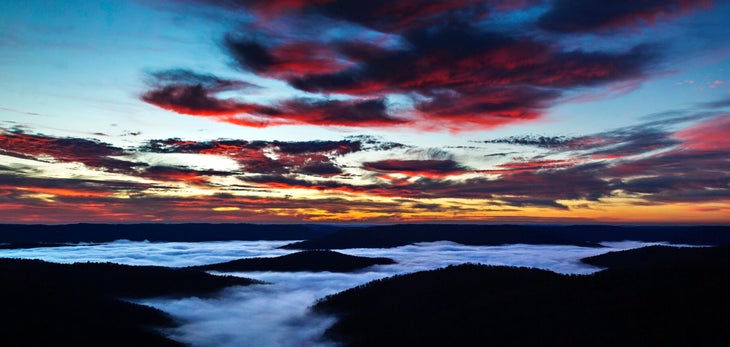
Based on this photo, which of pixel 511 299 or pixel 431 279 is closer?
pixel 511 299

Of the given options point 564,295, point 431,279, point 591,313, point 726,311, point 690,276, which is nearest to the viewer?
point 726,311

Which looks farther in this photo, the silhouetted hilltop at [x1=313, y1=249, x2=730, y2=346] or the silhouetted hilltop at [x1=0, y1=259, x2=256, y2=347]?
the silhouetted hilltop at [x1=0, y1=259, x2=256, y2=347]

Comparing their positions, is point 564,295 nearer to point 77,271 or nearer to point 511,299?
point 511,299

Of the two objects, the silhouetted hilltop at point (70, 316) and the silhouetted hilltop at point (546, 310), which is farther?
the silhouetted hilltop at point (70, 316)

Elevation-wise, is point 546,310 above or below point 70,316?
above

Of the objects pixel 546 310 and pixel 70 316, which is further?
pixel 70 316

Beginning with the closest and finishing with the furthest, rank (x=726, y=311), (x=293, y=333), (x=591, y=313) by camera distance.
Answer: (x=726, y=311) → (x=591, y=313) → (x=293, y=333)

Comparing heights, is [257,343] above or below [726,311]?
below

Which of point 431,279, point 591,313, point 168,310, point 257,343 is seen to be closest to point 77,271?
point 168,310
